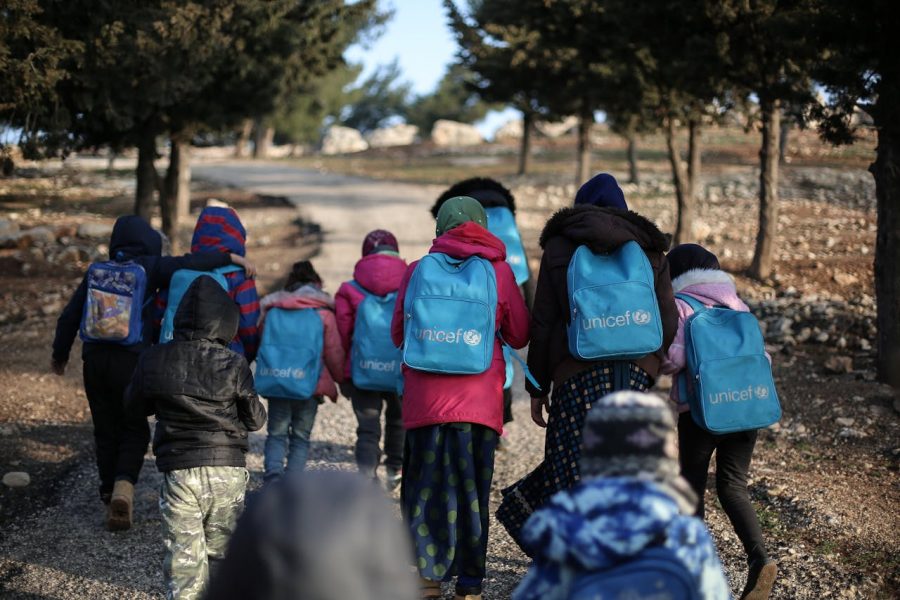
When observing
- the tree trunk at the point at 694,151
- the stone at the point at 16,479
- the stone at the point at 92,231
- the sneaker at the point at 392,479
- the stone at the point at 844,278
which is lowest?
the stone at the point at 16,479

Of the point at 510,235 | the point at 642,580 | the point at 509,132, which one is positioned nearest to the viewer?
the point at 642,580

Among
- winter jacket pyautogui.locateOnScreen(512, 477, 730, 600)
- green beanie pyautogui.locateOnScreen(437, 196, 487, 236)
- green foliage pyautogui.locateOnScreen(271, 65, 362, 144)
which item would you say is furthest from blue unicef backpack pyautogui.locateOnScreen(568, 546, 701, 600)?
green foliage pyautogui.locateOnScreen(271, 65, 362, 144)

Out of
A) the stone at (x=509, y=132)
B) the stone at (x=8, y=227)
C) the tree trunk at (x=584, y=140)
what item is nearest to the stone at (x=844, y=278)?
the tree trunk at (x=584, y=140)

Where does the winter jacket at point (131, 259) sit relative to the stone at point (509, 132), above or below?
below

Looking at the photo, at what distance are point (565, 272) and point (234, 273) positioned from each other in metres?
2.42

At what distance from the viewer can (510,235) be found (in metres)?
6.95

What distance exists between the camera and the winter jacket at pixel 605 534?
2326mm

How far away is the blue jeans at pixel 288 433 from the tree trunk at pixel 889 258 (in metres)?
5.38

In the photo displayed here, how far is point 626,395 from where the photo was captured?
2.54 metres

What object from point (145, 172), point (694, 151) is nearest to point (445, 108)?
point (694, 151)

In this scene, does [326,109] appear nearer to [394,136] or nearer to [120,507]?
[394,136]

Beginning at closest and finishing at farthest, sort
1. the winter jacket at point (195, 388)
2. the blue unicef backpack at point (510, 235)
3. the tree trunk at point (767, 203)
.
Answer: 1. the winter jacket at point (195, 388)
2. the blue unicef backpack at point (510, 235)
3. the tree trunk at point (767, 203)

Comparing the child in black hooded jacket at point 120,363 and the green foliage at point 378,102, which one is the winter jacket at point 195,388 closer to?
the child in black hooded jacket at point 120,363

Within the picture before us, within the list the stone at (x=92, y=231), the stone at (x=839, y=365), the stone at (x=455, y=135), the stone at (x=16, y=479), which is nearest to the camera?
the stone at (x=16, y=479)
